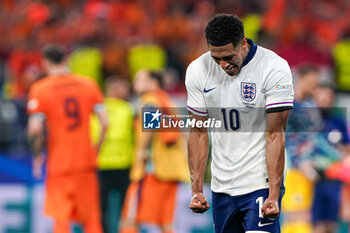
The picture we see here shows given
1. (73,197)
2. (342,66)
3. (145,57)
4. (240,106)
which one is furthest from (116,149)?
(240,106)

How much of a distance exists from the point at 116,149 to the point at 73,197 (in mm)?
1559

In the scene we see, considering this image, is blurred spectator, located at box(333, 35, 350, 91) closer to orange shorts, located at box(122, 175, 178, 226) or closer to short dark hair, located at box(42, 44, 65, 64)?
orange shorts, located at box(122, 175, 178, 226)

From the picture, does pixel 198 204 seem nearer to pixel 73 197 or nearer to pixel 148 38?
pixel 73 197

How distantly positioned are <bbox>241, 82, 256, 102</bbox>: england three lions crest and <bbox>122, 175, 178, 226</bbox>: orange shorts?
411 centimetres

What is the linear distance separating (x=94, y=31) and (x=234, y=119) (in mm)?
9194

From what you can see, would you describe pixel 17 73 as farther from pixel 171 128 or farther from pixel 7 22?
pixel 171 128

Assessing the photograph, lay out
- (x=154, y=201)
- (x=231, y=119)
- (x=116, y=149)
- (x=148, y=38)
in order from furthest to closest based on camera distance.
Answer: (x=148, y=38) < (x=116, y=149) < (x=154, y=201) < (x=231, y=119)

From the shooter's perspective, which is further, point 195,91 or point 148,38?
point 148,38

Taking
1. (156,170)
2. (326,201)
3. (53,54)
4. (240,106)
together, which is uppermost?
(53,54)

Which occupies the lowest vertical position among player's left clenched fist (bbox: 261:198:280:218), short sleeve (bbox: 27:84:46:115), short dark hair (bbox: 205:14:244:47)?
player's left clenched fist (bbox: 261:198:280:218)

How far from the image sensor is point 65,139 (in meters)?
7.82

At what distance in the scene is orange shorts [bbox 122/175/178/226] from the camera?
28.8 feet

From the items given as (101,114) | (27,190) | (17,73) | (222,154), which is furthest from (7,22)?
(222,154)

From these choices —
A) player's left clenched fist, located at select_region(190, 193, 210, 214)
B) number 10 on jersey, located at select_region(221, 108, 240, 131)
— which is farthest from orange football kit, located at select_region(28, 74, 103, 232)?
number 10 on jersey, located at select_region(221, 108, 240, 131)
